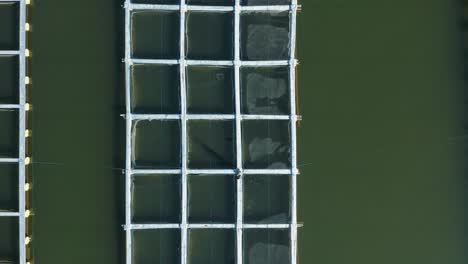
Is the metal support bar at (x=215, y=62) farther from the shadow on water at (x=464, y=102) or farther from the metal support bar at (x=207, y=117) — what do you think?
the shadow on water at (x=464, y=102)

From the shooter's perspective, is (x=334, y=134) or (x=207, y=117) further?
(x=334, y=134)

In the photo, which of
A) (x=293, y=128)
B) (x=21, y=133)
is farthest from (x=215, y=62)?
(x=21, y=133)

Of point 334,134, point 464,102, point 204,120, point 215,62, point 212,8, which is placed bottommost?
point 334,134

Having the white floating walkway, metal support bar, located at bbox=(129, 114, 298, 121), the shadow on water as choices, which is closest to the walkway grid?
metal support bar, located at bbox=(129, 114, 298, 121)

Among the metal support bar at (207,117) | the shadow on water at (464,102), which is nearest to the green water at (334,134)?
the shadow on water at (464,102)

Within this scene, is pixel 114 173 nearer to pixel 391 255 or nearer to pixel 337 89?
pixel 337 89

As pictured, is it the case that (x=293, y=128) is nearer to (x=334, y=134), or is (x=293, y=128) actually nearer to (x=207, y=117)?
(x=334, y=134)
